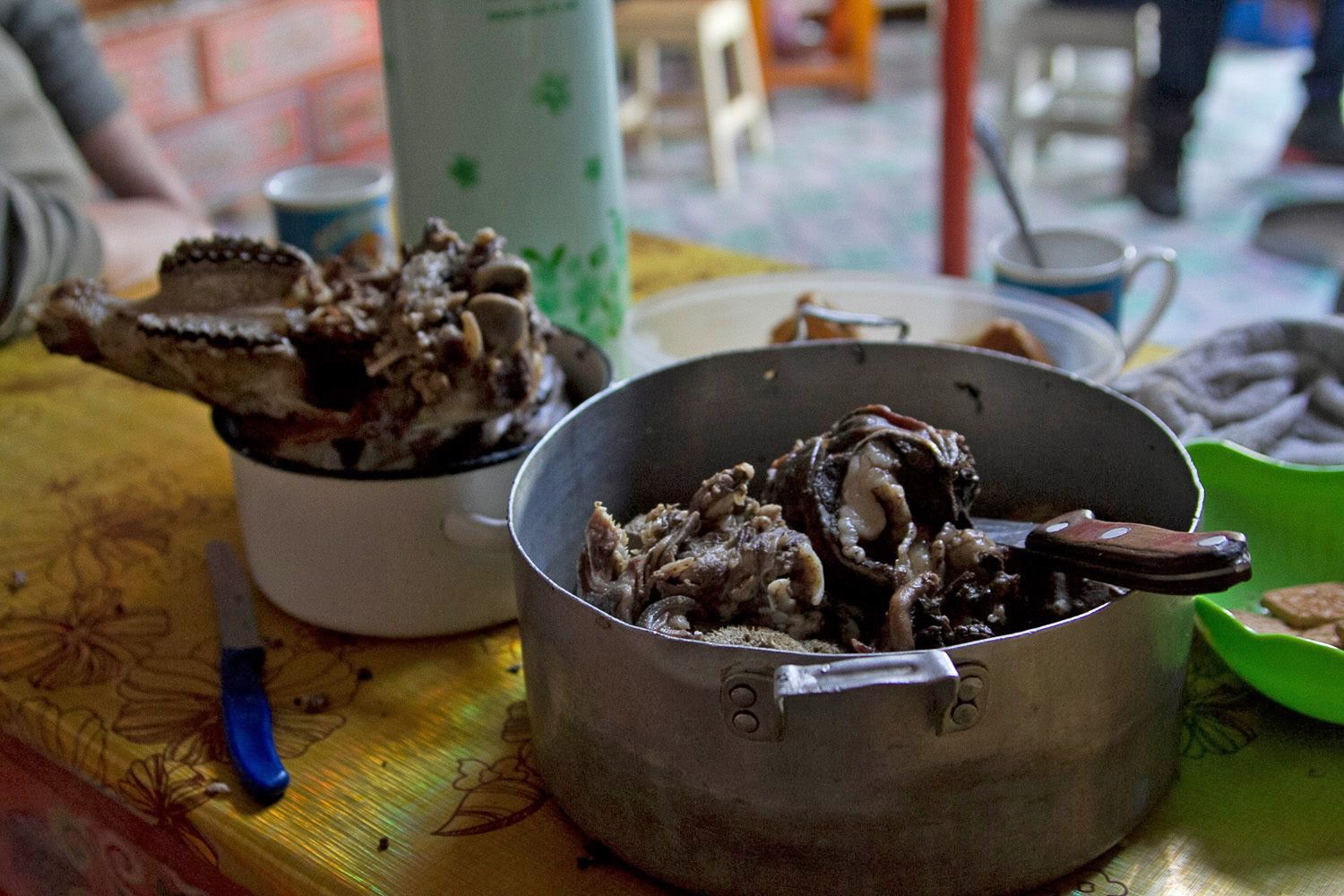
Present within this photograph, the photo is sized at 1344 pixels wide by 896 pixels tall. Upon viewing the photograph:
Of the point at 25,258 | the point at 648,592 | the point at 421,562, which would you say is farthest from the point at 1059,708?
the point at 25,258

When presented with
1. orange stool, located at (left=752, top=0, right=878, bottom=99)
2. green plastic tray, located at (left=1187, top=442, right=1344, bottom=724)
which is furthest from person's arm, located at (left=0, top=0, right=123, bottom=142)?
orange stool, located at (left=752, top=0, right=878, bottom=99)

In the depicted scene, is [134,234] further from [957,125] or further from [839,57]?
[839,57]

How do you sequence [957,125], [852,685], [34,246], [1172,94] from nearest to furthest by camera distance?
[852,685] < [34,246] < [957,125] < [1172,94]

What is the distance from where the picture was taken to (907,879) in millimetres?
495

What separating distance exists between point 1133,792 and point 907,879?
0.39 feet

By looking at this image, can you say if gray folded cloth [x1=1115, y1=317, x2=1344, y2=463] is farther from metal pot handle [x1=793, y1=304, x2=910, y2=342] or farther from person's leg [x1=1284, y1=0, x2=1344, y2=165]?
person's leg [x1=1284, y1=0, x2=1344, y2=165]

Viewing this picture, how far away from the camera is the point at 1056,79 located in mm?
3879

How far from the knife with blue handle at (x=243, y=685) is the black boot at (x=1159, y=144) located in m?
2.85

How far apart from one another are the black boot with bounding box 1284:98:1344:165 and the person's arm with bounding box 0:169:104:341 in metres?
3.07

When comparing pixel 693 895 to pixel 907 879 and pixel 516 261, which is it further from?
pixel 516 261

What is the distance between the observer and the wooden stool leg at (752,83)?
3795 mm

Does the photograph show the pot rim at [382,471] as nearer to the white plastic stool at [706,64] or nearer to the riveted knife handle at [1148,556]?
the riveted knife handle at [1148,556]

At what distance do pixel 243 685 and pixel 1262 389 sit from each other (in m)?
0.72

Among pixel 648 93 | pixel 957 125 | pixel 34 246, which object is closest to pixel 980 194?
pixel 648 93
